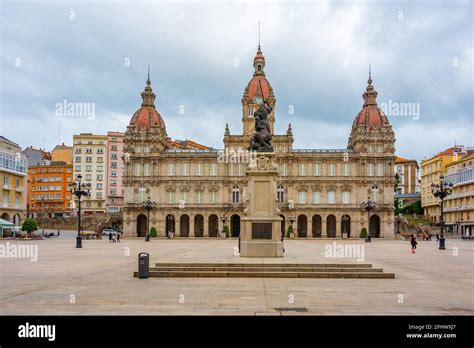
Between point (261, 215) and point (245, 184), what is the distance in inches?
2102

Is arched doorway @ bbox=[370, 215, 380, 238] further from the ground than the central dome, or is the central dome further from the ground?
the central dome

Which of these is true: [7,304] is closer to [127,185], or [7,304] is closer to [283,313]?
[283,313]

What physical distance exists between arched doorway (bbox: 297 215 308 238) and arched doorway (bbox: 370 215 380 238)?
10646 mm

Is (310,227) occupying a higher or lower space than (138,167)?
lower

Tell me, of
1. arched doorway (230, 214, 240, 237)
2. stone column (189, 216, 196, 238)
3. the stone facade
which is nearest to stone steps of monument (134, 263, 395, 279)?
the stone facade

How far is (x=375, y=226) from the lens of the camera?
77.1 meters

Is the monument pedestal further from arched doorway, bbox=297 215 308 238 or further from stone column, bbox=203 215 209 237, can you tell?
arched doorway, bbox=297 215 308 238

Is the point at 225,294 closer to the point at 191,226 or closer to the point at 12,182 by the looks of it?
the point at 12,182

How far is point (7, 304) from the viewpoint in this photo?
42.0 ft

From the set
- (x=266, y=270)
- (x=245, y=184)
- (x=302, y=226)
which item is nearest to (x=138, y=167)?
(x=245, y=184)

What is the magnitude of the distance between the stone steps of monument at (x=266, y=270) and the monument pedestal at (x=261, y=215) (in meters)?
3.16

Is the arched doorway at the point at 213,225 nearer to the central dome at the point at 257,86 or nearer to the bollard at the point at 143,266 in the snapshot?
the central dome at the point at 257,86

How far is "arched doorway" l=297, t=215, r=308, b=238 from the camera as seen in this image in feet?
252

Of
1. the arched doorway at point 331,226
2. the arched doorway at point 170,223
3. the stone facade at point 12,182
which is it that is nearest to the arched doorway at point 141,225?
the arched doorway at point 170,223
